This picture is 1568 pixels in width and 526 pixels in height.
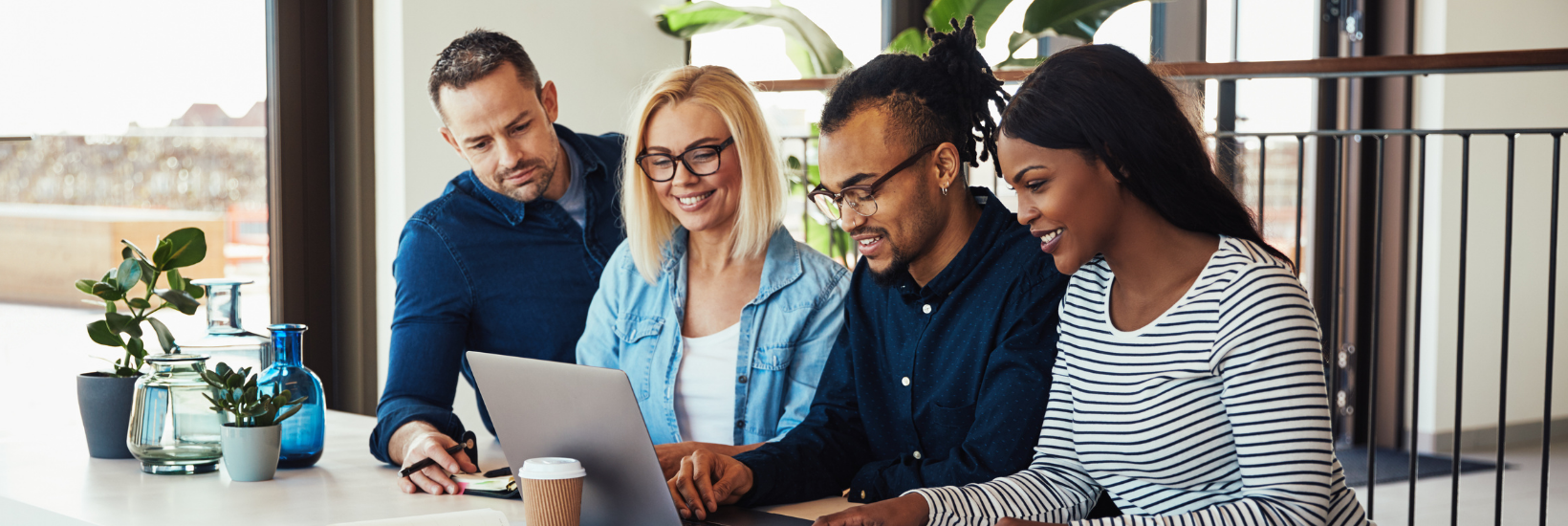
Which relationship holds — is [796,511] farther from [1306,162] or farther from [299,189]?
[1306,162]

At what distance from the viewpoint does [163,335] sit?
1.72 m

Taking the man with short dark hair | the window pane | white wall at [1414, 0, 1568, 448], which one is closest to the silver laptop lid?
the man with short dark hair

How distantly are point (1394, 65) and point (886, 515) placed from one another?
1.72m

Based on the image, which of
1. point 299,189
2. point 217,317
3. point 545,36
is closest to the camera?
point 217,317

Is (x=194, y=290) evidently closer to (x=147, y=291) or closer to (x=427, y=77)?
(x=147, y=291)

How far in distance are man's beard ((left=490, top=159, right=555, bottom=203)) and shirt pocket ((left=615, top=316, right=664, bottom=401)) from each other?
0.34 metres

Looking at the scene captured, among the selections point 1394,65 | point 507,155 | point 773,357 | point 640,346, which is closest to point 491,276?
point 507,155

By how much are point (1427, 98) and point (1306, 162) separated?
0.50 meters

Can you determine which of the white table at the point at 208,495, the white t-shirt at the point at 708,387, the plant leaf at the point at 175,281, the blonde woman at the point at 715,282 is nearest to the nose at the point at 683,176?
the blonde woman at the point at 715,282

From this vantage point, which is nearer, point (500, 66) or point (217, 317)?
point (217, 317)

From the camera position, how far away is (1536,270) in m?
4.85

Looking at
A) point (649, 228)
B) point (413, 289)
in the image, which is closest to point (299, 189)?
point (413, 289)

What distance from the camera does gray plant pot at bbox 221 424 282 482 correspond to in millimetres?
1596

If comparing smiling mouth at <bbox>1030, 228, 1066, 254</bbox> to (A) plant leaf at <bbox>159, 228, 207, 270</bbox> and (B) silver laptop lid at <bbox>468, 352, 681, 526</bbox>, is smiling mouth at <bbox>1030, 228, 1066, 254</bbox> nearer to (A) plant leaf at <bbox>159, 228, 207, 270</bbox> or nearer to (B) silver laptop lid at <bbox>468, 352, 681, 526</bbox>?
(B) silver laptop lid at <bbox>468, 352, 681, 526</bbox>
